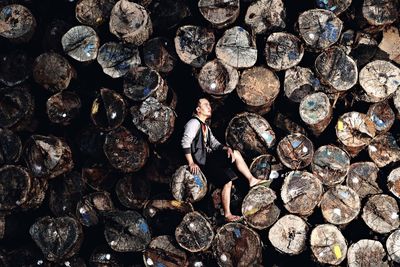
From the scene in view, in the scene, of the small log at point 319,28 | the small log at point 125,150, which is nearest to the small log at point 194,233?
the small log at point 125,150

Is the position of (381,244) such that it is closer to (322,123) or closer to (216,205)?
(322,123)

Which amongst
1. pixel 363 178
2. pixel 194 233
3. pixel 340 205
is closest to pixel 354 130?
pixel 363 178

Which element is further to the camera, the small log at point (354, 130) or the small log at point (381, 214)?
the small log at point (354, 130)

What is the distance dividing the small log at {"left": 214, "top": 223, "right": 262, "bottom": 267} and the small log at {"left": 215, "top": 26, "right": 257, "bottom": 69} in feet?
5.57

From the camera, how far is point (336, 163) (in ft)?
17.1

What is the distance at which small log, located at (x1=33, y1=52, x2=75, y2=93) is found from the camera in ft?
18.0

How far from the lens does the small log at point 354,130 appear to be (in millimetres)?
5227

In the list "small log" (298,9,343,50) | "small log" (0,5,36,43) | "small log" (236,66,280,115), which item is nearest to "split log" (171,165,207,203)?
Result: "small log" (236,66,280,115)

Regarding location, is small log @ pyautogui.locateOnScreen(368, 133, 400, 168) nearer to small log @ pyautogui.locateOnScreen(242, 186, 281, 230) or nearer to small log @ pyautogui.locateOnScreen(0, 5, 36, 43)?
small log @ pyautogui.locateOnScreen(242, 186, 281, 230)

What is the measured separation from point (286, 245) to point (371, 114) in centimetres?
169

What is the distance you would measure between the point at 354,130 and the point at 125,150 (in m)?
2.41

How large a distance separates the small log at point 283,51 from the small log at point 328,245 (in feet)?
5.66

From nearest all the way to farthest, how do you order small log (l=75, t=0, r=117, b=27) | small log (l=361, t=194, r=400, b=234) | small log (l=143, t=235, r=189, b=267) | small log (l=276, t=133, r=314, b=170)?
small log (l=361, t=194, r=400, b=234) → small log (l=276, t=133, r=314, b=170) → small log (l=143, t=235, r=189, b=267) → small log (l=75, t=0, r=117, b=27)

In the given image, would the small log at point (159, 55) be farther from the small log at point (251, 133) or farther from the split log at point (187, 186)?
the split log at point (187, 186)
